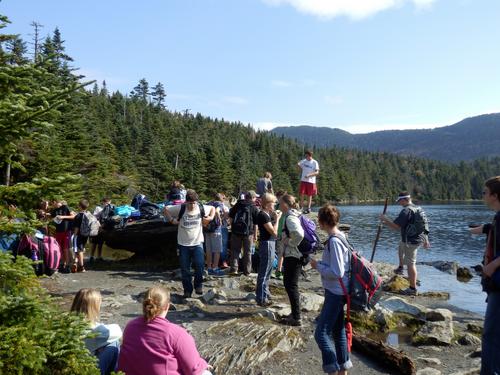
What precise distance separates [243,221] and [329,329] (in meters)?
6.26

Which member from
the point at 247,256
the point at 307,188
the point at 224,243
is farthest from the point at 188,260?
the point at 307,188

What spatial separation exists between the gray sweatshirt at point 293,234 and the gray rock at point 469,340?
3689mm

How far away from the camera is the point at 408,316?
364 inches

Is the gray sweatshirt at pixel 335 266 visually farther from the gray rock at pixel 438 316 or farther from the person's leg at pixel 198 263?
the gray rock at pixel 438 316

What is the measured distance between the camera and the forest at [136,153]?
123 inches

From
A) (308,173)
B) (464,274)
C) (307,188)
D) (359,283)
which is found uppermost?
(308,173)

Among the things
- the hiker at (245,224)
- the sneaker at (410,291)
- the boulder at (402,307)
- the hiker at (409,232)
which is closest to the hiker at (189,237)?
the hiker at (245,224)

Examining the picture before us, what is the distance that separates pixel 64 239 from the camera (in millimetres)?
11906

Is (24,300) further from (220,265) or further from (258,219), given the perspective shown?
(220,265)

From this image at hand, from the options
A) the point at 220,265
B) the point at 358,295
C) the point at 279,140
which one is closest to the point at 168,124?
the point at 279,140

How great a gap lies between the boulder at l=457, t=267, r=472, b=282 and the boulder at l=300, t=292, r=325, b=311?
12.0 meters

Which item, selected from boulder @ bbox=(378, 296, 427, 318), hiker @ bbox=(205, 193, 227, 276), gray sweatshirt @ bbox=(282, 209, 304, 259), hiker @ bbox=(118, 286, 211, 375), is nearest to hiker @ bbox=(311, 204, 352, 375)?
gray sweatshirt @ bbox=(282, 209, 304, 259)

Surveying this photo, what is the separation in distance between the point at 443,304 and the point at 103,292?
9.12 metres

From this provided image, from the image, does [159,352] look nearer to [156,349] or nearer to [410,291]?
[156,349]
